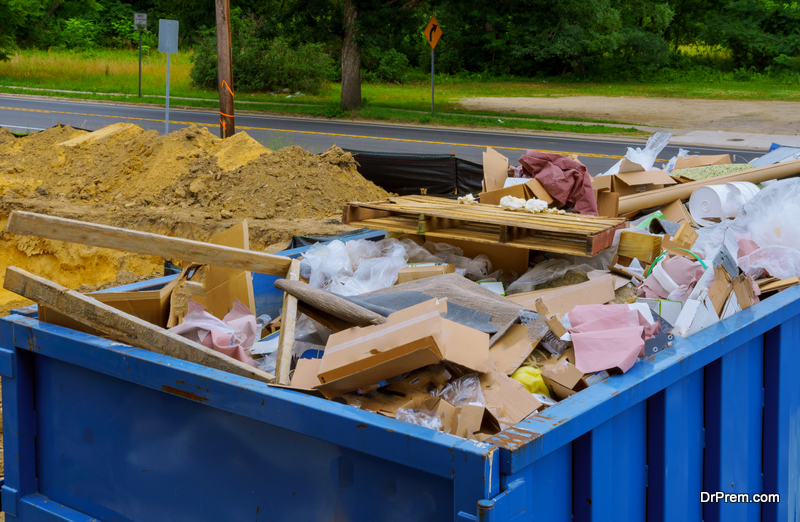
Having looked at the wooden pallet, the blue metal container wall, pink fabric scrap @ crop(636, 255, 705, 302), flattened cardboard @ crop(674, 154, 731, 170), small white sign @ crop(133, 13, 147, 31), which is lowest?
the blue metal container wall

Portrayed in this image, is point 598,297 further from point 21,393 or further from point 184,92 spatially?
point 184,92

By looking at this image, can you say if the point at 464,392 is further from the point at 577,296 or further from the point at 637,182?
the point at 637,182

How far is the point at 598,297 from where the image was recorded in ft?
10.2

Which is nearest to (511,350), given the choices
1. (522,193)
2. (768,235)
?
(768,235)

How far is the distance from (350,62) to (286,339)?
78.0 feet

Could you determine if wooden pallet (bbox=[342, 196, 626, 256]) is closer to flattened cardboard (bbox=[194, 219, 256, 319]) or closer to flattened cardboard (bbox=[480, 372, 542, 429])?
flattened cardboard (bbox=[194, 219, 256, 319])

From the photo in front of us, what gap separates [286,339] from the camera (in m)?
2.30

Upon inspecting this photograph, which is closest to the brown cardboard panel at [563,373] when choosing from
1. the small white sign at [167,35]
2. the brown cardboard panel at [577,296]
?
the brown cardboard panel at [577,296]

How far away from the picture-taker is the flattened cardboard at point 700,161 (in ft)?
19.8

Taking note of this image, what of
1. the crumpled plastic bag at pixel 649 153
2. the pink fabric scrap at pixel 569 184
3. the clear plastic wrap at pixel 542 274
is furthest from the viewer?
the crumpled plastic bag at pixel 649 153

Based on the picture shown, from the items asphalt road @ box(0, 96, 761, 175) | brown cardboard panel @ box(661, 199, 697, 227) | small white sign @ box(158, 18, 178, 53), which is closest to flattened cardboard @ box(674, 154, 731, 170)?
brown cardboard panel @ box(661, 199, 697, 227)

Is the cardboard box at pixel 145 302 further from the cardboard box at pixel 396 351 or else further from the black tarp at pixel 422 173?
the black tarp at pixel 422 173

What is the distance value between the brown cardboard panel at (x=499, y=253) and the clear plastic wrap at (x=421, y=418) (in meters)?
2.12

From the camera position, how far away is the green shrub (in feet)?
111
